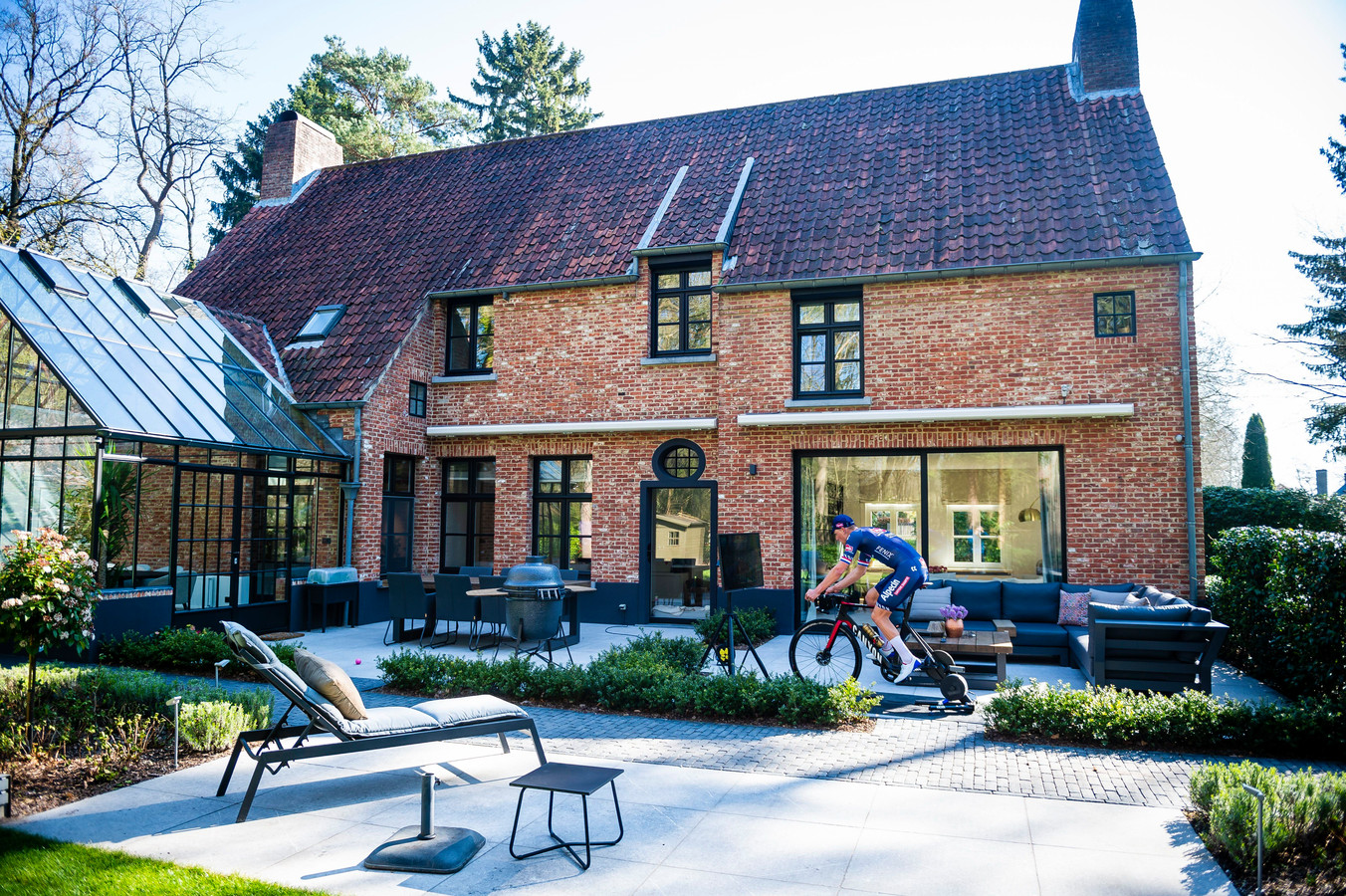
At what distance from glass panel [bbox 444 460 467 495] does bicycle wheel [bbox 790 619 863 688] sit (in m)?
8.29

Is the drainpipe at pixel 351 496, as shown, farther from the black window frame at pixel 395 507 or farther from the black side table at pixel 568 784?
the black side table at pixel 568 784

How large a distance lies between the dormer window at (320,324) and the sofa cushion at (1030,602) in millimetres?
12192

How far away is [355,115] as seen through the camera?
3139 cm

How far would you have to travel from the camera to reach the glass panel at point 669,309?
14141 mm

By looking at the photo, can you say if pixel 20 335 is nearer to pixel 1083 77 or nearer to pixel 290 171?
pixel 290 171

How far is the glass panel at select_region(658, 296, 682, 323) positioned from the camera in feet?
46.4

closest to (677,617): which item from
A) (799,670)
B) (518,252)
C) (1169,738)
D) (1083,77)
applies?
(799,670)

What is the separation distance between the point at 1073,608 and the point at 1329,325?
20720 mm

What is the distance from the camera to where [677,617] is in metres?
13.6

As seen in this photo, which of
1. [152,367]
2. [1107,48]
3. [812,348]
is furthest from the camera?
[1107,48]

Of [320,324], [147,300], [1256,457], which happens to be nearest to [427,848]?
[147,300]

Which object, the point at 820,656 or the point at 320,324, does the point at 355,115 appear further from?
the point at 820,656

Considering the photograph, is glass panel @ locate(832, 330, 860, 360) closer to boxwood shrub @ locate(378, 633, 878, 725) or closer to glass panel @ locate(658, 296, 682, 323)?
glass panel @ locate(658, 296, 682, 323)

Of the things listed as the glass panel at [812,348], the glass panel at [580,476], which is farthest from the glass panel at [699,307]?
the glass panel at [580,476]
